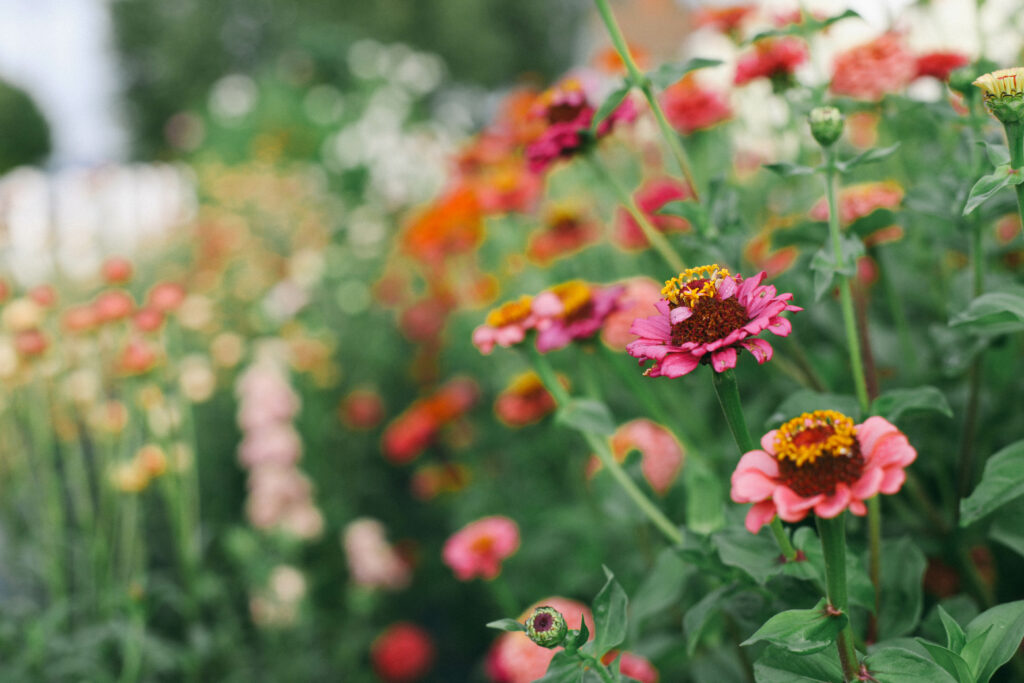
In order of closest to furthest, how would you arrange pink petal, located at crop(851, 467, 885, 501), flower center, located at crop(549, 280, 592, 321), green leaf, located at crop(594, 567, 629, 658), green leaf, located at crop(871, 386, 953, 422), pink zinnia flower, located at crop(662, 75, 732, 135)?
pink petal, located at crop(851, 467, 885, 501) → green leaf, located at crop(594, 567, 629, 658) → green leaf, located at crop(871, 386, 953, 422) → flower center, located at crop(549, 280, 592, 321) → pink zinnia flower, located at crop(662, 75, 732, 135)

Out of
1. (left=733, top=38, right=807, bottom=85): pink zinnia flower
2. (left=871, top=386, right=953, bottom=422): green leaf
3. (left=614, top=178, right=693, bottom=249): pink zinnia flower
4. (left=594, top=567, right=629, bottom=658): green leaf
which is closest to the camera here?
(left=594, top=567, right=629, bottom=658): green leaf

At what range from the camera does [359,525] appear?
5.43ft

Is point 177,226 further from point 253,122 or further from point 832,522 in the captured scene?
point 253,122

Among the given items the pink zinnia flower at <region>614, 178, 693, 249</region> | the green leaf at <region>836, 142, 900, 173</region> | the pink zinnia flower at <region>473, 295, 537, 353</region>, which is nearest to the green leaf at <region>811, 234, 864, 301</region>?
the green leaf at <region>836, 142, 900, 173</region>

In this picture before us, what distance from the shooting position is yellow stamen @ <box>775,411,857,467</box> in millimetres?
432

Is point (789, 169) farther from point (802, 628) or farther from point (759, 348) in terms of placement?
point (802, 628)

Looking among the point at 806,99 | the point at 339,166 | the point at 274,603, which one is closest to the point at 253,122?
the point at 339,166

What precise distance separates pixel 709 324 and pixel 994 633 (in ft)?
0.89

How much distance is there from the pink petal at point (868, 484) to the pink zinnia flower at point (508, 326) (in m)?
0.39

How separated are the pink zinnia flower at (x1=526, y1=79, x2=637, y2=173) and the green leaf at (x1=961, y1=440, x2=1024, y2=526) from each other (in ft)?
1.66

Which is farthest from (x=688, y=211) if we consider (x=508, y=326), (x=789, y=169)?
(x=508, y=326)

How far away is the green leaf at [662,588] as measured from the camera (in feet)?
2.29

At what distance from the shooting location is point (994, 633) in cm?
49

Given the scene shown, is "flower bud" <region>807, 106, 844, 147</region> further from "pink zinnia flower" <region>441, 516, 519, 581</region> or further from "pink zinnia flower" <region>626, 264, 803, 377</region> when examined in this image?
"pink zinnia flower" <region>441, 516, 519, 581</region>
